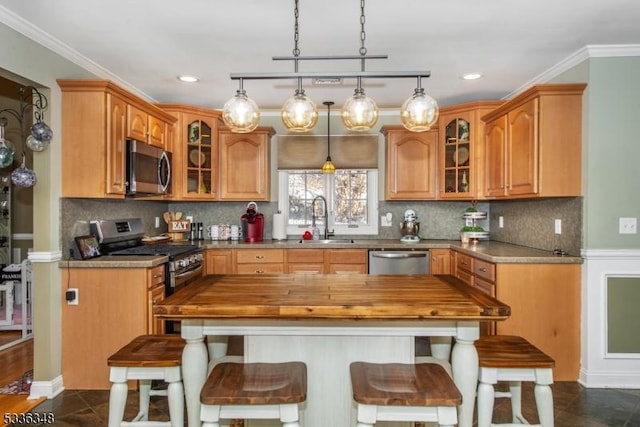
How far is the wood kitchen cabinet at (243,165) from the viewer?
182 inches

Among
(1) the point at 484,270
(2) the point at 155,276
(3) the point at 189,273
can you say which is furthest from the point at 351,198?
(2) the point at 155,276

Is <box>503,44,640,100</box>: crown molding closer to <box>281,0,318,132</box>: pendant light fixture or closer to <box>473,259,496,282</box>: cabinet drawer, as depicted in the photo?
<box>473,259,496,282</box>: cabinet drawer

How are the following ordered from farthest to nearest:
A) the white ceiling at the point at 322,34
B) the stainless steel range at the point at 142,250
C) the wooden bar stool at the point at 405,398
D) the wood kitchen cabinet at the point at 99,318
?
the stainless steel range at the point at 142,250
the wood kitchen cabinet at the point at 99,318
the white ceiling at the point at 322,34
the wooden bar stool at the point at 405,398

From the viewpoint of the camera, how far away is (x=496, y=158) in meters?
3.96

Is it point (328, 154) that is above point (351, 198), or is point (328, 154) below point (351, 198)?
above

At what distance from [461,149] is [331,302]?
3.20 meters

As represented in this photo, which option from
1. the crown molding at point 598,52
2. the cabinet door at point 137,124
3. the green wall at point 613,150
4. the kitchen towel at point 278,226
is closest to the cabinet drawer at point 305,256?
the kitchen towel at point 278,226

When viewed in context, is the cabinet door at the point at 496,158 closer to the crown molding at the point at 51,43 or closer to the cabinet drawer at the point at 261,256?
the cabinet drawer at the point at 261,256

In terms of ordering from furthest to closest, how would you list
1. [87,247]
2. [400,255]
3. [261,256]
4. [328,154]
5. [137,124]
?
1. [328,154]
2. [261,256]
3. [400,255]
4. [137,124]
5. [87,247]

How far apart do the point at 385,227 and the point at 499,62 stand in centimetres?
222

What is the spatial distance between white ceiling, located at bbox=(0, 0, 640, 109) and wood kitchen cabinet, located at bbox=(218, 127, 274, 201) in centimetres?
86

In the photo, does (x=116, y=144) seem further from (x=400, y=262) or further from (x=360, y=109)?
(x=400, y=262)

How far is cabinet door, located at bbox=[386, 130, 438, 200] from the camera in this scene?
4.57 metres

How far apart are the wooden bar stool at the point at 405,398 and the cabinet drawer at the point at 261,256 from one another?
8.54ft
